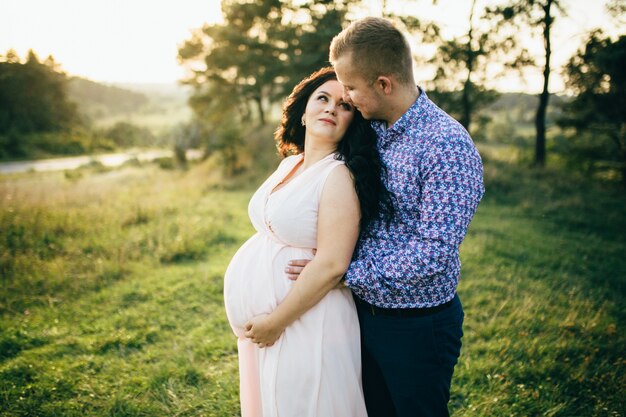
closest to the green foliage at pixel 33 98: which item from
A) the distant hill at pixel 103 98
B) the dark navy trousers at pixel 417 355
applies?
the distant hill at pixel 103 98

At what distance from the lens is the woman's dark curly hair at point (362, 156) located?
173 cm

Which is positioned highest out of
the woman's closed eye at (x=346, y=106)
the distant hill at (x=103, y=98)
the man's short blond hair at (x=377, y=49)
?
the distant hill at (x=103, y=98)

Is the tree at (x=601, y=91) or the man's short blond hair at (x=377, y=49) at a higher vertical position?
the tree at (x=601, y=91)

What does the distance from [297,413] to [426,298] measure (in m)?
0.92

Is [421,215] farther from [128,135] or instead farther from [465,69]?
[128,135]

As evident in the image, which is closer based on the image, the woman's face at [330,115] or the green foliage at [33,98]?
the woman's face at [330,115]

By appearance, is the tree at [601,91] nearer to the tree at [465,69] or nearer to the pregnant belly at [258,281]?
the tree at [465,69]

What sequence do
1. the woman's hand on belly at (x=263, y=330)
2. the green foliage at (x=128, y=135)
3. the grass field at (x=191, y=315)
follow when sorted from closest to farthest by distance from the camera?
the woman's hand on belly at (x=263, y=330), the grass field at (x=191, y=315), the green foliage at (x=128, y=135)

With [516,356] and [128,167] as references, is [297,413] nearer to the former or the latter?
[516,356]

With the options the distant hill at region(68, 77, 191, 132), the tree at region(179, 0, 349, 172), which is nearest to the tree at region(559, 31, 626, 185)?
the tree at region(179, 0, 349, 172)

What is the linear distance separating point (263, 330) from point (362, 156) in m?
→ 1.06

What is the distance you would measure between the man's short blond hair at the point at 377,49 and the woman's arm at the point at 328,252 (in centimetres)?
53

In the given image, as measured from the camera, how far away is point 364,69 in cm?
174

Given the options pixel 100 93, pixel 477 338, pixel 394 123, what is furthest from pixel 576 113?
pixel 100 93
